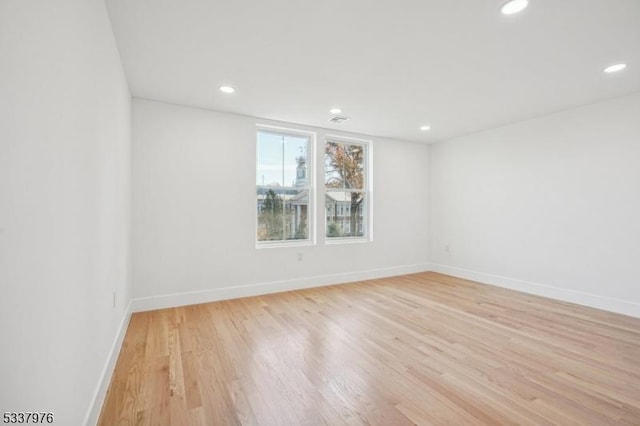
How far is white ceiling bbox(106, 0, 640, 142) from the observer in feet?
6.32

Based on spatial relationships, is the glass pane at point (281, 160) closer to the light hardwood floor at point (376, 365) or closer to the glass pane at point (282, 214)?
the glass pane at point (282, 214)

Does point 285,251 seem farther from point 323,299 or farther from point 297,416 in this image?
point 297,416

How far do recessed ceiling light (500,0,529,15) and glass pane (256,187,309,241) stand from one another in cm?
323

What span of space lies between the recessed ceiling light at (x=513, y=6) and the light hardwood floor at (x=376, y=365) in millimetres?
2526

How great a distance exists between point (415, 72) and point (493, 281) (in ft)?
11.9

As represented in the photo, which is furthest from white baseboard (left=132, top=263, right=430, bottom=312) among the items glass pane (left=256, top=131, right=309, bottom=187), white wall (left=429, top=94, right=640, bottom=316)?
white wall (left=429, top=94, right=640, bottom=316)

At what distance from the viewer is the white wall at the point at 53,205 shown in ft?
2.50

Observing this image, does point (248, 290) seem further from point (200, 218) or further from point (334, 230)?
point (334, 230)

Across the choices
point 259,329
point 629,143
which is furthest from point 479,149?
point 259,329

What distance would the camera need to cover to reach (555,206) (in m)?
3.95

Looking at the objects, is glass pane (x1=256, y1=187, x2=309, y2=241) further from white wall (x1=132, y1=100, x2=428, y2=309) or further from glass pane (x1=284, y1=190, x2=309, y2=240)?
white wall (x1=132, y1=100, x2=428, y2=309)

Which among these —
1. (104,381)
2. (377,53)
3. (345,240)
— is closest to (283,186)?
(345,240)

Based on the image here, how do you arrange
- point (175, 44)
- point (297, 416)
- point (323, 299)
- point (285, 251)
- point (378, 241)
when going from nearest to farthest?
point (297, 416)
point (175, 44)
point (323, 299)
point (285, 251)
point (378, 241)

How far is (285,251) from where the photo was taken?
431cm
